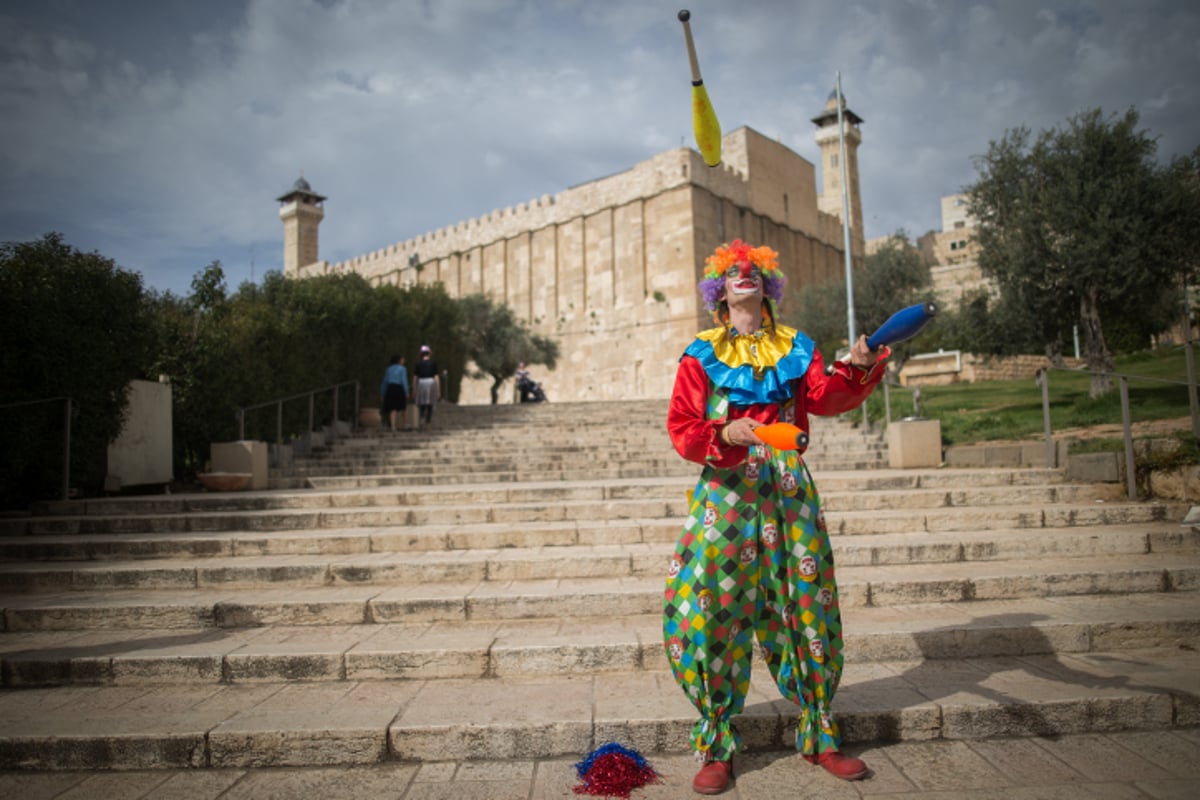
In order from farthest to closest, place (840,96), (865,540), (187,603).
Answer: (840,96), (865,540), (187,603)

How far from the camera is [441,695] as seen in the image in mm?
3492

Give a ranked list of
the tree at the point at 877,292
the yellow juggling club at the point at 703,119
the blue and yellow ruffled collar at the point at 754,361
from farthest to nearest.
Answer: the tree at the point at 877,292, the yellow juggling club at the point at 703,119, the blue and yellow ruffled collar at the point at 754,361

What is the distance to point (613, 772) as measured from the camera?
2.65 m

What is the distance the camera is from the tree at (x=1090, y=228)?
12.2 metres

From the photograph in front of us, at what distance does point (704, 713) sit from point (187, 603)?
3860 mm

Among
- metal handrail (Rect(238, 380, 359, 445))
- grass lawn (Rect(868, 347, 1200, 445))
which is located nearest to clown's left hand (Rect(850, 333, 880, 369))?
grass lawn (Rect(868, 347, 1200, 445))

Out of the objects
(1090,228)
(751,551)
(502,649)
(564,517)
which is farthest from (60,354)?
(1090,228)

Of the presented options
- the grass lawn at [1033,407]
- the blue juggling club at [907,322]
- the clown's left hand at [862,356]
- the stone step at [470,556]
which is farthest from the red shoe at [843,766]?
the grass lawn at [1033,407]

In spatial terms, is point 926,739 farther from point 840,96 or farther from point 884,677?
point 840,96

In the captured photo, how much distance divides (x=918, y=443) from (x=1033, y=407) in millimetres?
A: 4977

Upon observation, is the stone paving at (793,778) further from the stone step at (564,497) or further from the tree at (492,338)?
the tree at (492,338)

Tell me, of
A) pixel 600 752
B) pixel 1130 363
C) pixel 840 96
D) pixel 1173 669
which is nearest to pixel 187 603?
pixel 600 752

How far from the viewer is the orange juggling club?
2.49 m

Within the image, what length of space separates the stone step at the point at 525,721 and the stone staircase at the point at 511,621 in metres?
0.01
